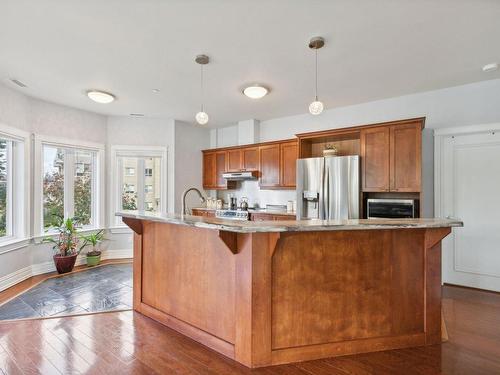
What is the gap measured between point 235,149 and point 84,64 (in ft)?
10.7

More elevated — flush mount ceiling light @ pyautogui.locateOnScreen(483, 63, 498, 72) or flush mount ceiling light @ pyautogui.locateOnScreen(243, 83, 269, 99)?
flush mount ceiling light @ pyautogui.locateOnScreen(483, 63, 498, 72)

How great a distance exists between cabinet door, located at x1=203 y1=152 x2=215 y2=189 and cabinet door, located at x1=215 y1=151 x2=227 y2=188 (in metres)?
0.09

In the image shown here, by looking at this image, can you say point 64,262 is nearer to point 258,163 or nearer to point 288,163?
point 258,163

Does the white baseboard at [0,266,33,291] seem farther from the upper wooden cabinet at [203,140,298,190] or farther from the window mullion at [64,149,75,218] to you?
the upper wooden cabinet at [203,140,298,190]

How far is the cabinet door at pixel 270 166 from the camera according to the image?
17.9 feet

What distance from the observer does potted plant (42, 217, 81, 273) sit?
4.64m

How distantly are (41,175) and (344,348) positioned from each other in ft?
16.5

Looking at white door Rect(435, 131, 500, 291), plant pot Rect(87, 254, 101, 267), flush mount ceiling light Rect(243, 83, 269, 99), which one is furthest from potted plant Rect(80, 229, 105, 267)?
white door Rect(435, 131, 500, 291)

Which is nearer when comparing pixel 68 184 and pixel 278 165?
pixel 68 184

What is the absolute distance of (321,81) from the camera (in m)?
3.78

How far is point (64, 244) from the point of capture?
4.75 meters

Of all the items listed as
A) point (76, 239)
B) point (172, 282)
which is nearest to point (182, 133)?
point (76, 239)

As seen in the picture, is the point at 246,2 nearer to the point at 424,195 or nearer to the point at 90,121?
the point at 424,195

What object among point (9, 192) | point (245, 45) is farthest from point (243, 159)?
point (9, 192)
